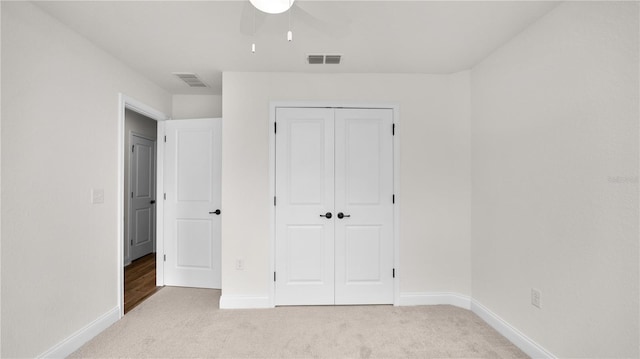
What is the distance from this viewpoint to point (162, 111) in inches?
130

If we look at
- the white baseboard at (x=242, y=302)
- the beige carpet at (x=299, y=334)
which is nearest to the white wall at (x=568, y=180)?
the beige carpet at (x=299, y=334)

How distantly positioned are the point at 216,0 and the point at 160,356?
2.52m

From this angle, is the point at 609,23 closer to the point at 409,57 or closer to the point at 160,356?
the point at 409,57

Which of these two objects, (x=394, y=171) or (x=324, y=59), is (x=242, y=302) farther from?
(x=324, y=59)

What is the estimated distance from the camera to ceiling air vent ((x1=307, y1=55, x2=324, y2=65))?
8.22 ft

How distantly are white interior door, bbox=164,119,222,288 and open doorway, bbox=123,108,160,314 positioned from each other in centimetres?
73

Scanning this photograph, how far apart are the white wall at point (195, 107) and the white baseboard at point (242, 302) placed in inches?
88.6

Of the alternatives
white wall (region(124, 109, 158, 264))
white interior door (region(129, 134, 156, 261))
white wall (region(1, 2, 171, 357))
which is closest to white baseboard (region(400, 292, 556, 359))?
white wall (region(1, 2, 171, 357))

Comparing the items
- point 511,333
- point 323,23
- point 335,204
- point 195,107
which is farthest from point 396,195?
point 195,107

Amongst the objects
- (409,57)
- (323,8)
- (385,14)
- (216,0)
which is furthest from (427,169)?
(216,0)

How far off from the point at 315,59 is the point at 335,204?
1.44 meters

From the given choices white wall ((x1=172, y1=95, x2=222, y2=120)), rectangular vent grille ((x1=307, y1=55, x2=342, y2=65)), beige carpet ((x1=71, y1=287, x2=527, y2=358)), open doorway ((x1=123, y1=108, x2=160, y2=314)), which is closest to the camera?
beige carpet ((x1=71, y1=287, x2=527, y2=358))

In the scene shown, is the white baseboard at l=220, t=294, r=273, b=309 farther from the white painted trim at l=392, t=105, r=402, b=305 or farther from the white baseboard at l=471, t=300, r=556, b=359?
the white baseboard at l=471, t=300, r=556, b=359

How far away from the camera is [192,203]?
3.33 m
